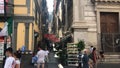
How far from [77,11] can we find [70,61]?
185 inches

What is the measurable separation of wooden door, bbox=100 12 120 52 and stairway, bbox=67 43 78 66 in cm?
312

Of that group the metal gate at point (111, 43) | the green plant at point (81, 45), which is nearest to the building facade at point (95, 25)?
the metal gate at point (111, 43)

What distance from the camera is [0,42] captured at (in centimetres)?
2861

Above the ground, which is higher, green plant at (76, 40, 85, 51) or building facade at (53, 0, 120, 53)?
building facade at (53, 0, 120, 53)

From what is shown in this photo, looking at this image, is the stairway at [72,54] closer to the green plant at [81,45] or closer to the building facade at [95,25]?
the green plant at [81,45]

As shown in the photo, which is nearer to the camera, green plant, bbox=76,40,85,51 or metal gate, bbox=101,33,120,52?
green plant, bbox=76,40,85,51

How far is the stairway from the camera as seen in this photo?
79.3 ft

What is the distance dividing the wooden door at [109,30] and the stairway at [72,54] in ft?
10.2

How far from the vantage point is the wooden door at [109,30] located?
26344 mm

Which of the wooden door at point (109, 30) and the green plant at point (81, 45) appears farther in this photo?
the wooden door at point (109, 30)

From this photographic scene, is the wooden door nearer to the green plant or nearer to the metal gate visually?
the metal gate

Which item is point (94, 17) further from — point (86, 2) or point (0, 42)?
point (0, 42)

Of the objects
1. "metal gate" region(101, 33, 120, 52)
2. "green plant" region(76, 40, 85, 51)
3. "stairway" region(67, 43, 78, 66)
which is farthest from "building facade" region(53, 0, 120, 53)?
"green plant" region(76, 40, 85, 51)

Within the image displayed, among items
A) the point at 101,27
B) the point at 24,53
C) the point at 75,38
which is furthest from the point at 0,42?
the point at 101,27
